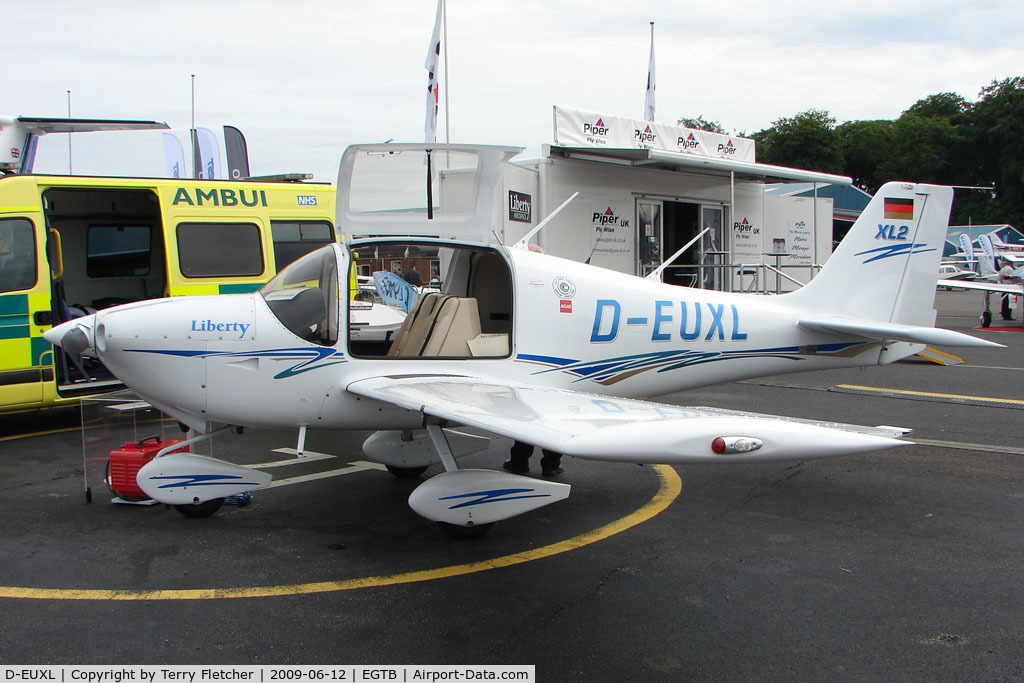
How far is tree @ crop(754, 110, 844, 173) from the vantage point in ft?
214

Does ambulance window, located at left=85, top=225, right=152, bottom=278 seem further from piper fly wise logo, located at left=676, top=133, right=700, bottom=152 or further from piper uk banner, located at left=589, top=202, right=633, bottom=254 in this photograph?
piper fly wise logo, located at left=676, top=133, right=700, bottom=152

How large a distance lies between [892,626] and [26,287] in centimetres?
746

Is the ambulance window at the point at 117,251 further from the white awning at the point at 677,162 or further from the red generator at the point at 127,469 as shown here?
the white awning at the point at 677,162

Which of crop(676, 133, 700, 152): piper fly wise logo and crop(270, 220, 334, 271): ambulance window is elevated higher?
crop(676, 133, 700, 152): piper fly wise logo

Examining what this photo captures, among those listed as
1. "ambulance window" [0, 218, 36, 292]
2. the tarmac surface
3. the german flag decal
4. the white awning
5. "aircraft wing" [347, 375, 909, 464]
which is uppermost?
the white awning

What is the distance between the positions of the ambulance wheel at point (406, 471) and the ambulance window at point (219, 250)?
3.72 meters

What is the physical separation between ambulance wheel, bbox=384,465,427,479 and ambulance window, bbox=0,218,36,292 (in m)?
4.05

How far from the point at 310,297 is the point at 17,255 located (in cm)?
402

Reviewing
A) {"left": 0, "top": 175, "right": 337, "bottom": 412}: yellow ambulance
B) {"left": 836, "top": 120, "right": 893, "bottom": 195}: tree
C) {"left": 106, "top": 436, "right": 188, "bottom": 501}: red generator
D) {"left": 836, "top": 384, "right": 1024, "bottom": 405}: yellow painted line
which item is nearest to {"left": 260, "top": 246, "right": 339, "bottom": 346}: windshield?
{"left": 106, "top": 436, "right": 188, "bottom": 501}: red generator

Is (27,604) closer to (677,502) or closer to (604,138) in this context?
(677,502)

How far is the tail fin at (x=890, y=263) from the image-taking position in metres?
6.27

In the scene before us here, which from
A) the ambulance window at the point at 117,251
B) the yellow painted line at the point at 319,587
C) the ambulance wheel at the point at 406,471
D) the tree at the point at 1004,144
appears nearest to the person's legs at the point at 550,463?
the ambulance wheel at the point at 406,471

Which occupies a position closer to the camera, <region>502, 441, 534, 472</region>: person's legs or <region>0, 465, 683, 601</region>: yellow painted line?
<region>0, 465, 683, 601</region>: yellow painted line
